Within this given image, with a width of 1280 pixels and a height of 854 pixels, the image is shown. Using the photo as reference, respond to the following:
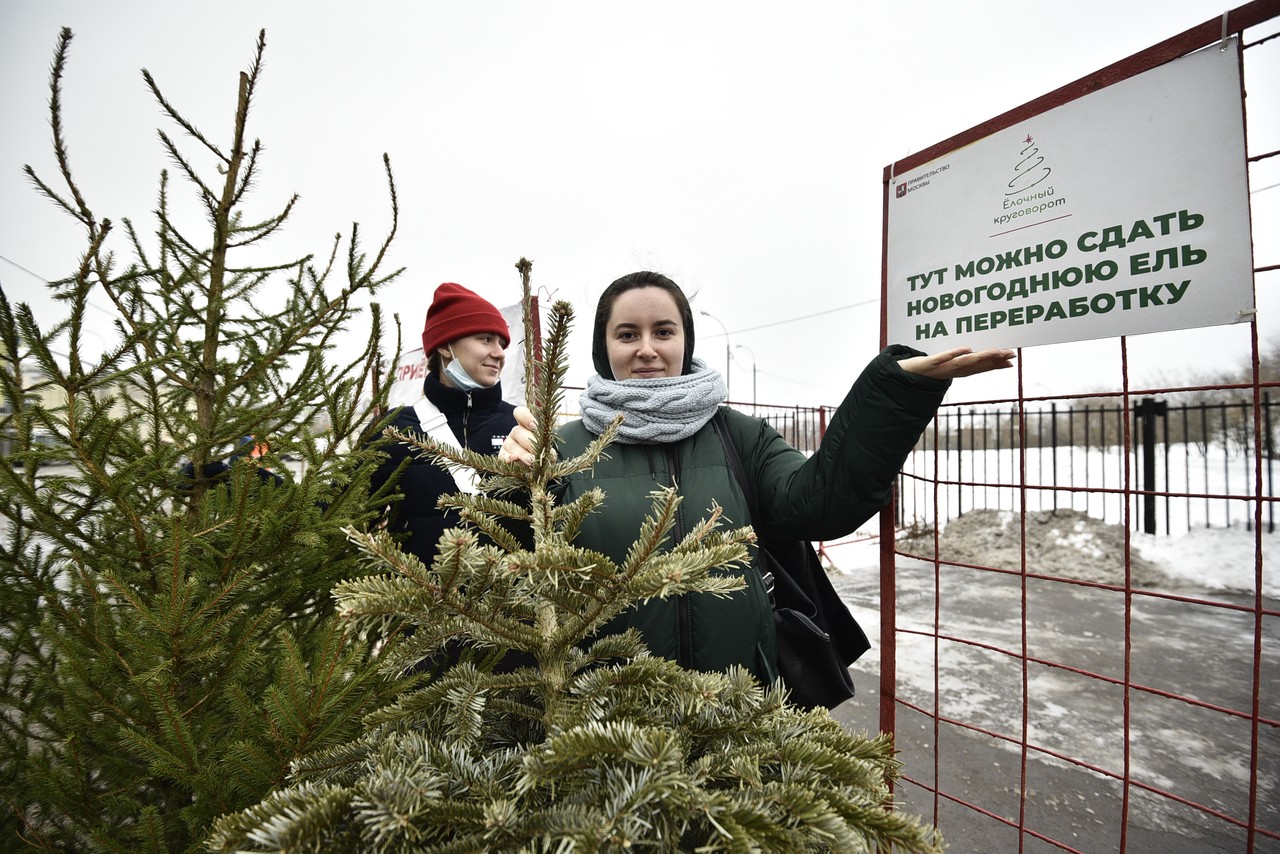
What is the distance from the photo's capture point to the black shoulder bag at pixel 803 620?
166cm

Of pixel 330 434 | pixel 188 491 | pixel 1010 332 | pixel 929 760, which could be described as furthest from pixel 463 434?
pixel 929 760

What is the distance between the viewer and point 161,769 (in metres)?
1.16

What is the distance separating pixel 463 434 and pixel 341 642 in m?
1.46

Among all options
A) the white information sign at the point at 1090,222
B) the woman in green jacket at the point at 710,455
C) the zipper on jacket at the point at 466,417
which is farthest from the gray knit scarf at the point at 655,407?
the zipper on jacket at the point at 466,417

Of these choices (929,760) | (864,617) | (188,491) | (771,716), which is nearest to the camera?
(771,716)

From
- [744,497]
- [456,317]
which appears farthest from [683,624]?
[456,317]

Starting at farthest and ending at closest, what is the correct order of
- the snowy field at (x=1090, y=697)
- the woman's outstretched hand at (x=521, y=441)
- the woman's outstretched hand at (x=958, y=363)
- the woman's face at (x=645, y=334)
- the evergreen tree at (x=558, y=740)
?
the snowy field at (x=1090, y=697) → the woman's face at (x=645, y=334) → the woman's outstretched hand at (x=958, y=363) → the woman's outstretched hand at (x=521, y=441) → the evergreen tree at (x=558, y=740)

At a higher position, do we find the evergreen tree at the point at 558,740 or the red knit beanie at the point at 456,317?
the red knit beanie at the point at 456,317

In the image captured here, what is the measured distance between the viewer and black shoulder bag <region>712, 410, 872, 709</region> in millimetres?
1659

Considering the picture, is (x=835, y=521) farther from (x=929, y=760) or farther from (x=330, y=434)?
(x=929, y=760)

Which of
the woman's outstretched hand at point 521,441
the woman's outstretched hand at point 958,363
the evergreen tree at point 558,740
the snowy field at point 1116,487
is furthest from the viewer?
the snowy field at point 1116,487

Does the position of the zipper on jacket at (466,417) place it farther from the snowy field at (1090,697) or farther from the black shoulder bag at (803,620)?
the snowy field at (1090,697)

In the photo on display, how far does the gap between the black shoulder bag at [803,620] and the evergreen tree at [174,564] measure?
1097 mm

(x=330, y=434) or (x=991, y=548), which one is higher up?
(x=330, y=434)
